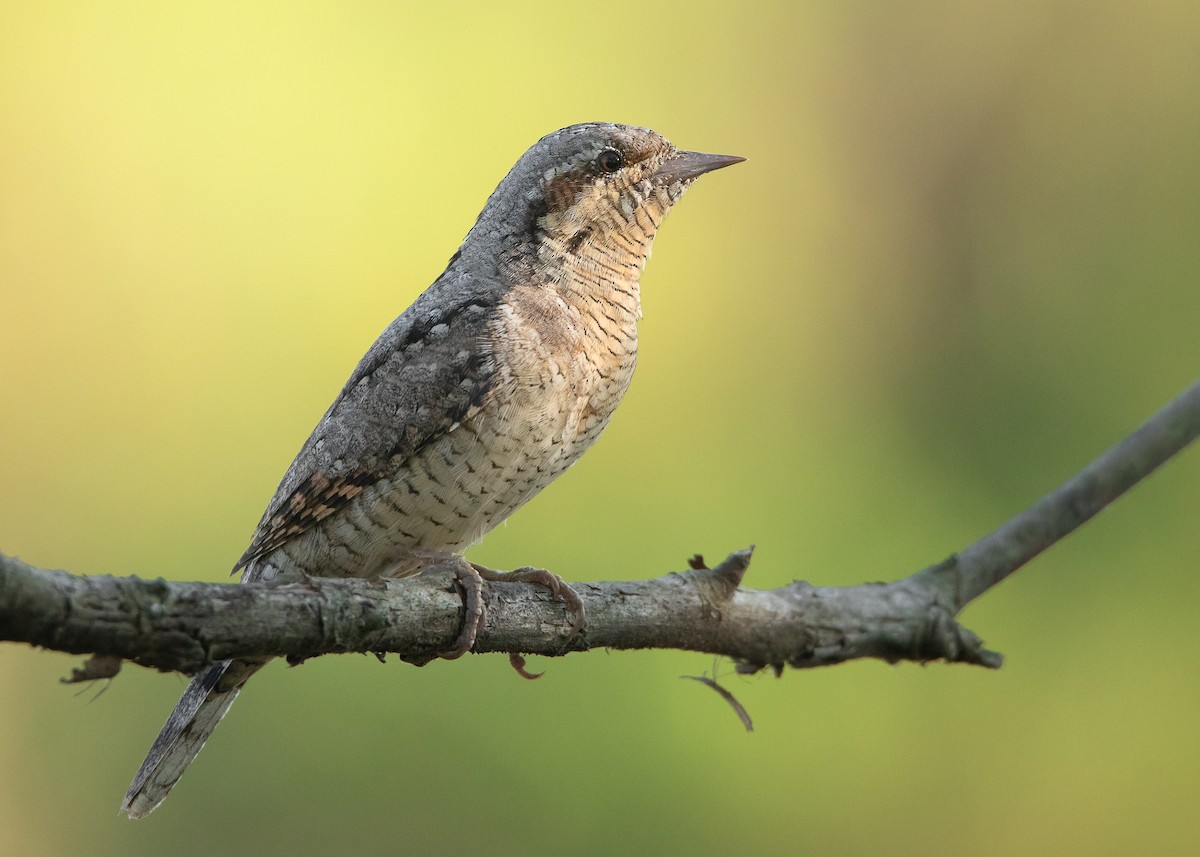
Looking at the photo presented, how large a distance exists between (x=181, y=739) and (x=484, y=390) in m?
1.14

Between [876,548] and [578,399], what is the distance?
72.3 inches

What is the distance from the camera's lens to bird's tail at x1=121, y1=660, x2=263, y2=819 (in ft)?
9.13

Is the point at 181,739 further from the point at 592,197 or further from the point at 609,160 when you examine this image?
the point at 609,160

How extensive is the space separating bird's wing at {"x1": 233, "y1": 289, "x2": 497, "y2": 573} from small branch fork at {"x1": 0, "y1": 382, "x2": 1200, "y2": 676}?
1.29 feet

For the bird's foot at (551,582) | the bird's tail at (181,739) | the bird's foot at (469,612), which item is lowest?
the bird's tail at (181,739)

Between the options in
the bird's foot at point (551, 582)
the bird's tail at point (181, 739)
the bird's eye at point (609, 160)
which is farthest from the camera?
the bird's eye at point (609, 160)

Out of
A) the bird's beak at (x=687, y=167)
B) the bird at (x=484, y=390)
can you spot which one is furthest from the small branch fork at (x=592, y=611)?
the bird's beak at (x=687, y=167)

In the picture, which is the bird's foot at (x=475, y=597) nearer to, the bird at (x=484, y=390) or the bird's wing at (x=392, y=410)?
the bird at (x=484, y=390)

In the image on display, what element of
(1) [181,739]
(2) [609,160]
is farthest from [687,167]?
(1) [181,739]

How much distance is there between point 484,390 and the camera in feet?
8.40

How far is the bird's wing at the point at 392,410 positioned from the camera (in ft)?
8.52

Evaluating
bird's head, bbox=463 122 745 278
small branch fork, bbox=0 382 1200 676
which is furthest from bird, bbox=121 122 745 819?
small branch fork, bbox=0 382 1200 676

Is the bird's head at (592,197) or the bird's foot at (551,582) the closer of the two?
the bird's foot at (551,582)

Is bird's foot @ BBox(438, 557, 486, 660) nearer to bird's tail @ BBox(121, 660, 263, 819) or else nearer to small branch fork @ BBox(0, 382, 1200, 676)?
small branch fork @ BBox(0, 382, 1200, 676)
